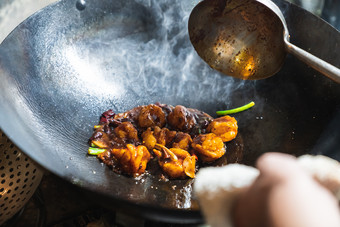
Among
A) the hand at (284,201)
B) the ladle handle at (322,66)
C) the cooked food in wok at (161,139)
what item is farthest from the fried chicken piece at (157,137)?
the hand at (284,201)

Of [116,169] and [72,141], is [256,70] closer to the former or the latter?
[116,169]

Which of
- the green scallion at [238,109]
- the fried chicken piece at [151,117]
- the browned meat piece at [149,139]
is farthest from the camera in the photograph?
the green scallion at [238,109]

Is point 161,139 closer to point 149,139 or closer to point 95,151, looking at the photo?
point 149,139

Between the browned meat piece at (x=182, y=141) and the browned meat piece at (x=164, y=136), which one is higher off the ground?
the browned meat piece at (x=164, y=136)

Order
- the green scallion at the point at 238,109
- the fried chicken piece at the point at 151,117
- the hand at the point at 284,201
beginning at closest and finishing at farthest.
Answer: the hand at the point at 284,201 < the fried chicken piece at the point at 151,117 < the green scallion at the point at 238,109

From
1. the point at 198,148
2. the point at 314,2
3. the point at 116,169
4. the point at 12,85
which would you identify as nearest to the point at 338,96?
the point at 198,148

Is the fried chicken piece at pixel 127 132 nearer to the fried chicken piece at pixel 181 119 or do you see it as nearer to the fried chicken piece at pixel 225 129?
the fried chicken piece at pixel 181 119

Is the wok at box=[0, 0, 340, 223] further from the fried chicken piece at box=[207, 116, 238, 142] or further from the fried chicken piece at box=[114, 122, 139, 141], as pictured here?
the fried chicken piece at box=[114, 122, 139, 141]
